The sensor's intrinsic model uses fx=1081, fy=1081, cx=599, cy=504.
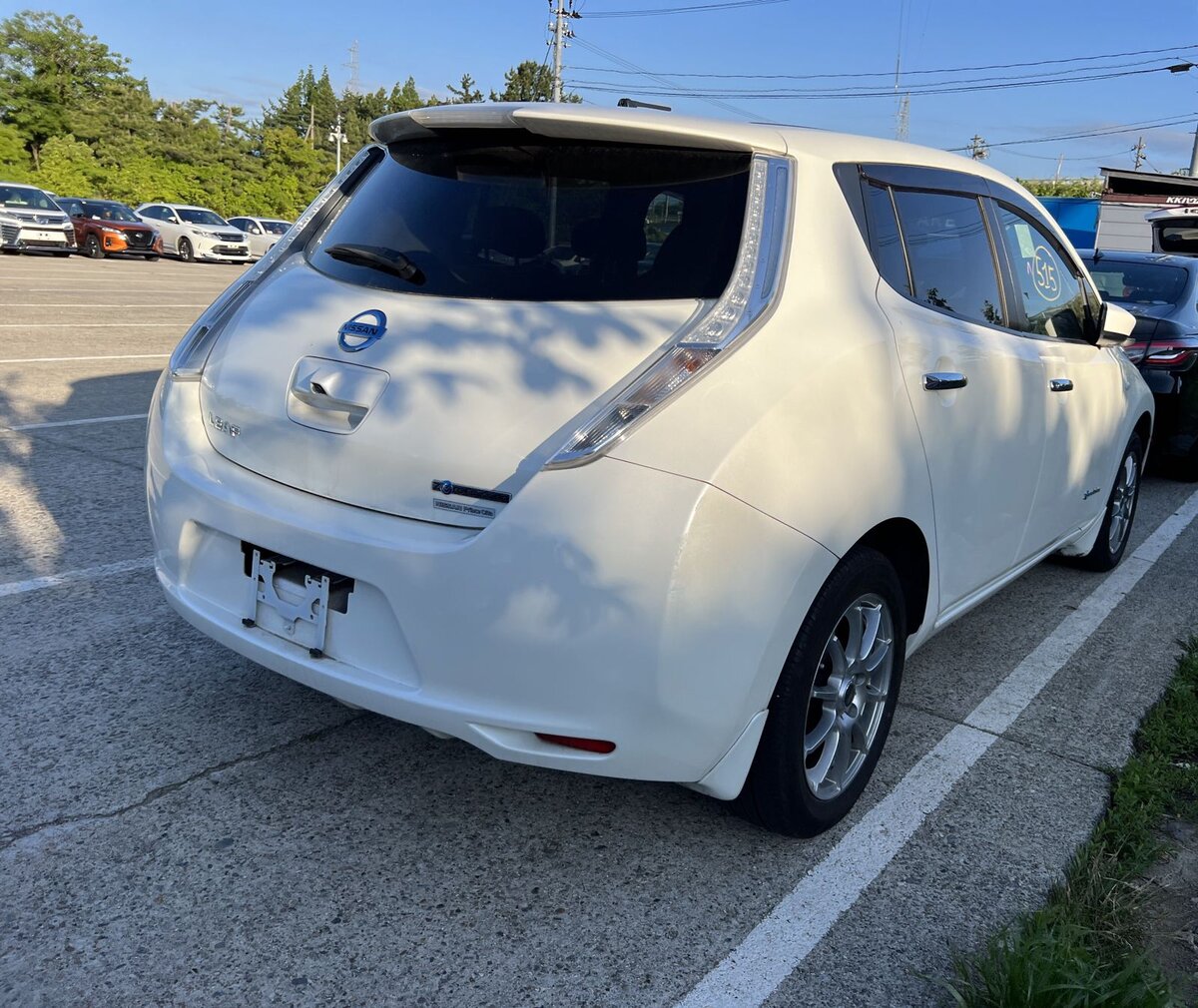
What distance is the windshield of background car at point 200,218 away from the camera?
31017mm

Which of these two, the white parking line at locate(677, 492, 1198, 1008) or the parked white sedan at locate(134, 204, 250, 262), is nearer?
the white parking line at locate(677, 492, 1198, 1008)

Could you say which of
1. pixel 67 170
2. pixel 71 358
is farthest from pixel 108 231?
pixel 71 358

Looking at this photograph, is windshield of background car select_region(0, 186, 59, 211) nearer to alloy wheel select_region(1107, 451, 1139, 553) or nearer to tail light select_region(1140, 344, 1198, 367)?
tail light select_region(1140, 344, 1198, 367)

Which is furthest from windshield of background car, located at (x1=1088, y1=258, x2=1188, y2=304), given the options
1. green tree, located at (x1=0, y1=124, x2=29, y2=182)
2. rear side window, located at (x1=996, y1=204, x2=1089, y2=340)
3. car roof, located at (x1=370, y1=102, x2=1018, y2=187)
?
green tree, located at (x1=0, y1=124, x2=29, y2=182)

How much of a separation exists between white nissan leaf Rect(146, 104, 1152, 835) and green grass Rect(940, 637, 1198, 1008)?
1.92 feet

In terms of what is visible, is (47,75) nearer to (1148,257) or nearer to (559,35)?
(559,35)

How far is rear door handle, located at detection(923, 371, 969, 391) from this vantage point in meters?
2.91

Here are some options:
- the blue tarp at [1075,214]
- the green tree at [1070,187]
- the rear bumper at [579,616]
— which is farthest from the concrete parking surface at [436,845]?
the green tree at [1070,187]

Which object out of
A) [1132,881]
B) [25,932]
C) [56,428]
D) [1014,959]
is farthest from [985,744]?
[56,428]

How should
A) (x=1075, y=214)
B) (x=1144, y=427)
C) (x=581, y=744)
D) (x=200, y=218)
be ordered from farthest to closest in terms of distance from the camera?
(x=200, y=218)
(x=1075, y=214)
(x=1144, y=427)
(x=581, y=744)

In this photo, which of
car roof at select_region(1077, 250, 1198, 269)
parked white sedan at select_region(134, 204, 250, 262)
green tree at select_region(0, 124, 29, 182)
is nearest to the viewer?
car roof at select_region(1077, 250, 1198, 269)

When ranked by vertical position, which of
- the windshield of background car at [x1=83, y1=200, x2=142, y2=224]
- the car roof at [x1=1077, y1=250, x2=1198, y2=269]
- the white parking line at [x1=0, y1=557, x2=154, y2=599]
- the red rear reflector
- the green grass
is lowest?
the green grass

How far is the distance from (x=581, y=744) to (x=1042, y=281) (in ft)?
8.91

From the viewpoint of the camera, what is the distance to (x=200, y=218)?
1234 inches
